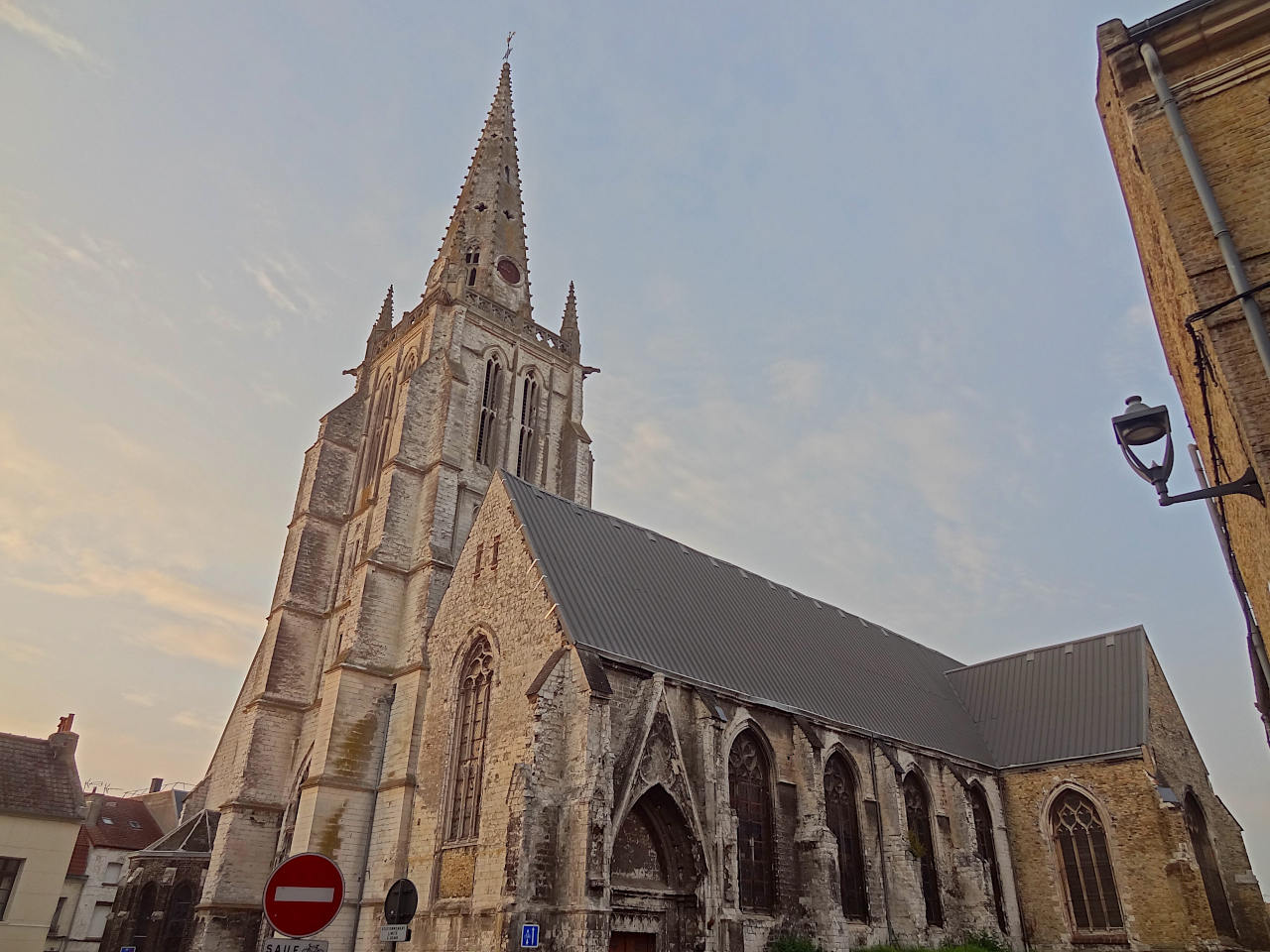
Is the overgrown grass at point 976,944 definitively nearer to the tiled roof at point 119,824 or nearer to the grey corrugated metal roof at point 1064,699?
the grey corrugated metal roof at point 1064,699

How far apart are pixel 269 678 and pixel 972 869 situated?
22.1 m

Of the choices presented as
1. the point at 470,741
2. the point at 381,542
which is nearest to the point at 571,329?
the point at 381,542

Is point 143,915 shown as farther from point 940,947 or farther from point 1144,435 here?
point 1144,435

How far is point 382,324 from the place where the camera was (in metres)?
38.2

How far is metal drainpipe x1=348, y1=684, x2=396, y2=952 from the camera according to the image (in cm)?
2133

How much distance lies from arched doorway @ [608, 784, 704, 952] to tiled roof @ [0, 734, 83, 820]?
1698 cm

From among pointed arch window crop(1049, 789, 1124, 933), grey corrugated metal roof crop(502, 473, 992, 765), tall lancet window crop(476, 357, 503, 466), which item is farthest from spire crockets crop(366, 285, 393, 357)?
pointed arch window crop(1049, 789, 1124, 933)

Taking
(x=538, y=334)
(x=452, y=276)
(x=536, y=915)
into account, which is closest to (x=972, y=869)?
(x=536, y=915)

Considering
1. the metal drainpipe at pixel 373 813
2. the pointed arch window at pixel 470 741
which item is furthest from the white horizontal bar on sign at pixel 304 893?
the metal drainpipe at pixel 373 813

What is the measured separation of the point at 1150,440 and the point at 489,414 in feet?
90.5

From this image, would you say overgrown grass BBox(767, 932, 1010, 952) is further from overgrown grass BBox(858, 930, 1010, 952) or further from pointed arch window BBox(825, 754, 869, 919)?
pointed arch window BBox(825, 754, 869, 919)

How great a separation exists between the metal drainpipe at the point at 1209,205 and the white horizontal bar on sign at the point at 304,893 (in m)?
9.03

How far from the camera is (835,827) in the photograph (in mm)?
21391

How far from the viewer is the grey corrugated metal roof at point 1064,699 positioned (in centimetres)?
2647
